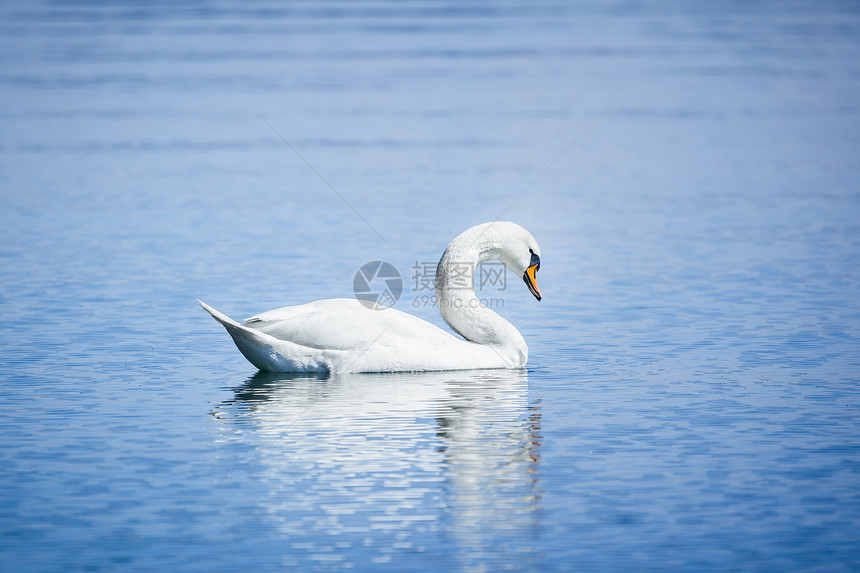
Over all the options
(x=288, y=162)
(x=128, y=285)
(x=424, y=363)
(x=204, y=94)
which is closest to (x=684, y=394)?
(x=424, y=363)

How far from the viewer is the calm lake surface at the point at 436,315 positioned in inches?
277

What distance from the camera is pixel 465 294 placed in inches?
451

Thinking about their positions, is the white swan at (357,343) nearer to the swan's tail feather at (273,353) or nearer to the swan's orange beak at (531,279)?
the swan's tail feather at (273,353)

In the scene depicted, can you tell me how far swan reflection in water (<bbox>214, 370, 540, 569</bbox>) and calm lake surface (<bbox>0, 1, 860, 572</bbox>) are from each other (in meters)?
0.03

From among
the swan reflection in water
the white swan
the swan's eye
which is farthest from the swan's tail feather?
the swan's eye

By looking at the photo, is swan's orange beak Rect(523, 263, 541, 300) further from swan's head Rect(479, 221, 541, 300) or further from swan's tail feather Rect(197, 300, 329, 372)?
swan's tail feather Rect(197, 300, 329, 372)

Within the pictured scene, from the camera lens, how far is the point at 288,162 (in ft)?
78.0

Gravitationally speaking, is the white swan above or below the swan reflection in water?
above

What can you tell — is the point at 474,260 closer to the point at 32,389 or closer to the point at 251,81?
the point at 32,389

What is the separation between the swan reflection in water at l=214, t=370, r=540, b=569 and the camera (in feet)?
22.3

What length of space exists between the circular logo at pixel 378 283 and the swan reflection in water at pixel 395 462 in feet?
10.0

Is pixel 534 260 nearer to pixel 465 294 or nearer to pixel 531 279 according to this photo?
pixel 531 279

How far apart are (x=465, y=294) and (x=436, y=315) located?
6.94 ft

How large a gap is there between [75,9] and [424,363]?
5056 centimetres
